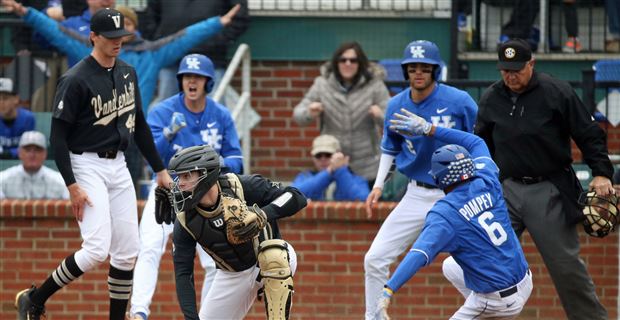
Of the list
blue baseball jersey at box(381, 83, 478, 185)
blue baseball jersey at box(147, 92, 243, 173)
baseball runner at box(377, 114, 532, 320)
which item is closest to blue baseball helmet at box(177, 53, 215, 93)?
blue baseball jersey at box(147, 92, 243, 173)

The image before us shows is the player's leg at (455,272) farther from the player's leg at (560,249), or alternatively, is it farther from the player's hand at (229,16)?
the player's hand at (229,16)

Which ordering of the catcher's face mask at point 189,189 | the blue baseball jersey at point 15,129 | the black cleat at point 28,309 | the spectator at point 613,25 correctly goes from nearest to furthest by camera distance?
the catcher's face mask at point 189,189 < the black cleat at point 28,309 < the blue baseball jersey at point 15,129 < the spectator at point 613,25

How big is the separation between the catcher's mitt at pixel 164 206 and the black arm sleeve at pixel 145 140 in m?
1.11

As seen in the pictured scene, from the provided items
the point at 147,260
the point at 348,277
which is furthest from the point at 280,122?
the point at 147,260

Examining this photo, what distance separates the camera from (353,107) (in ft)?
37.4

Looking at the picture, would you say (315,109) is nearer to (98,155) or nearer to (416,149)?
(416,149)

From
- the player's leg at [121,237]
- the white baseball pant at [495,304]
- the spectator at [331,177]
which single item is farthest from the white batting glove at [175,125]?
the white baseball pant at [495,304]

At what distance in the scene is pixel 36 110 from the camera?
38.8 ft

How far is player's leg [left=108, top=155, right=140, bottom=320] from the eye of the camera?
9.22m

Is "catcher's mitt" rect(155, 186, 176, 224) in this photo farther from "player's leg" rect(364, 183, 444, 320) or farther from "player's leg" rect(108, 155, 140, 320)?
"player's leg" rect(364, 183, 444, 320)

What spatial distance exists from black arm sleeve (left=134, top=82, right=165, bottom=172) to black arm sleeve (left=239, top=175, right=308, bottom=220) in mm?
1719

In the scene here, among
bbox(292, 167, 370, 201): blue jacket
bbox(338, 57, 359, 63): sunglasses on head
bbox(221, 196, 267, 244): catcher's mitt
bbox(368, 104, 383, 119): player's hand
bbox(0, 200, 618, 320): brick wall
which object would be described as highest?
bbox(338, 57, 359, 63): sunglasses on head

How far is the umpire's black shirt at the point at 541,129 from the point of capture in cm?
941

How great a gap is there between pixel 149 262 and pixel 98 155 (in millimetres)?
1188
